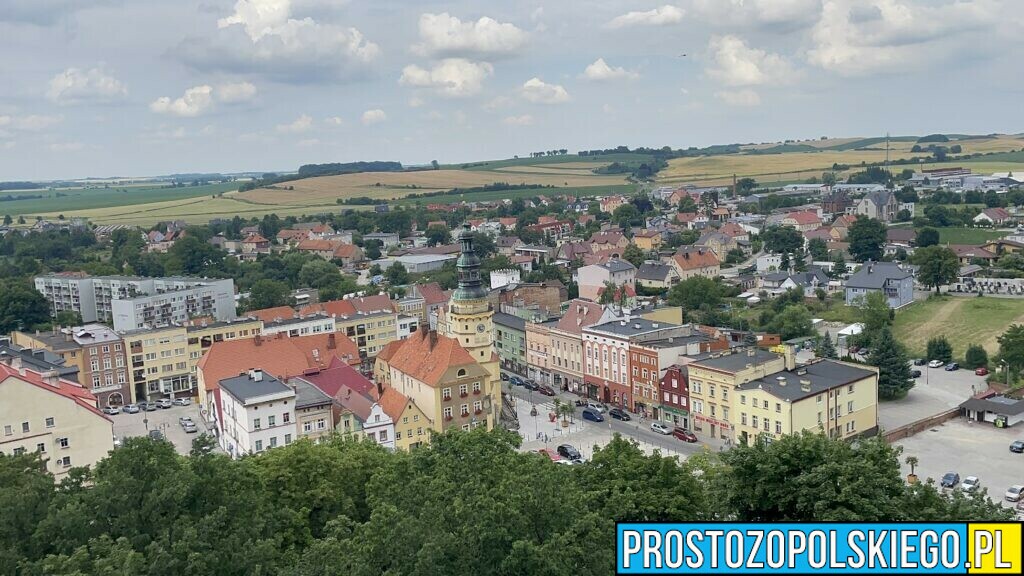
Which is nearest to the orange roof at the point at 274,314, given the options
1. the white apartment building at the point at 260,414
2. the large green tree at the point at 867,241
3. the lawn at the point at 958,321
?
the white apartment building at the point at 260,414

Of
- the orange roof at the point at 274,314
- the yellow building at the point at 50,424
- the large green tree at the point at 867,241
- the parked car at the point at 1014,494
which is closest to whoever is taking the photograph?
the parked car at the point at 1014,494

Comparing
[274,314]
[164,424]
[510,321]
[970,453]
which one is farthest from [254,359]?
[970,453]

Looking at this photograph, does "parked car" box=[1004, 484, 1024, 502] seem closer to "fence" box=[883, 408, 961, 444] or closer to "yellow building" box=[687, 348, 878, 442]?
"fence" box=[883, 408, 961, 444]

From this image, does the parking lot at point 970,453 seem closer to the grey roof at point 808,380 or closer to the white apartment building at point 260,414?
the grey roof at point 808,380

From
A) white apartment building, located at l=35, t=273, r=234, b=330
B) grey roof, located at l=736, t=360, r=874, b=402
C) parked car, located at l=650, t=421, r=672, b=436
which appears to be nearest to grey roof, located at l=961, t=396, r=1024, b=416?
grey roof, located at l=736, t=360, r=874, b=402

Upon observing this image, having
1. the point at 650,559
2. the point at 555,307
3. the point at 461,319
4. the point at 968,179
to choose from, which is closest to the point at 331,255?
the point at 555,307

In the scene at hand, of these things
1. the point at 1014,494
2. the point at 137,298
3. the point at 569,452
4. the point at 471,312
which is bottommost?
the point at 1014,494

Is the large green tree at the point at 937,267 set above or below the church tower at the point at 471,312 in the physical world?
below

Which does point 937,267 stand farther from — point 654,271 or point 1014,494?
point 1014,494
